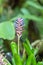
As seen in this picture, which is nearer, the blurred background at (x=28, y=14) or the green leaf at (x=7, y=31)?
the green leaf at (x=7, y=31)

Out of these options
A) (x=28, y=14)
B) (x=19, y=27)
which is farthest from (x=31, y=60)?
(x=28, y=14)

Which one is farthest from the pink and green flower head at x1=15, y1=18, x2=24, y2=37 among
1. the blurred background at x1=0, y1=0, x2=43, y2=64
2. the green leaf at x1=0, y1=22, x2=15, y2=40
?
the blurred background at x1=0, y1=0, x2=43, y2=64

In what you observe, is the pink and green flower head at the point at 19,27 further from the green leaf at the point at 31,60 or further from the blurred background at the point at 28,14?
the blurred background at the point at 28,14

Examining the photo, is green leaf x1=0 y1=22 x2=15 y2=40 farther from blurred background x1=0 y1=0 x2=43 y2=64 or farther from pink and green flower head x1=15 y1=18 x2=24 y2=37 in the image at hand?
blurred background x1=0 y1=0 x2=43 y2=64

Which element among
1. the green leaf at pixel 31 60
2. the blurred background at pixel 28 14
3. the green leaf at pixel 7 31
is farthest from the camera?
the blurred background at pixel 28 14

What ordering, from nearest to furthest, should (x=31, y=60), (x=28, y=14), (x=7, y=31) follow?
(x=31, y=60), (x=7, y=31), (x=28, y=14)

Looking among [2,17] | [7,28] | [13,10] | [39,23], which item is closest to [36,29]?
[39,23]

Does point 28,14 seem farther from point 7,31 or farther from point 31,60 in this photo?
point 31,60

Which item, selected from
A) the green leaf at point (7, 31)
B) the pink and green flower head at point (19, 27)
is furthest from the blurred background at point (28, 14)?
the pink and green flower head at point (19, 27)

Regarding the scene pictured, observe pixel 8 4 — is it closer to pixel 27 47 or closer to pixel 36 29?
pixel 36 29
